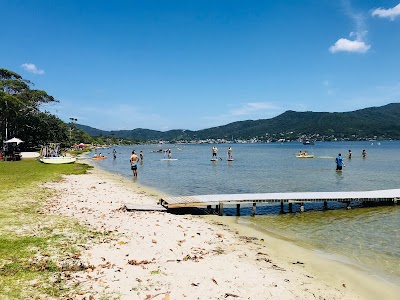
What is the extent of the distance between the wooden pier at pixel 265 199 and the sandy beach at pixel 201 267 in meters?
3.45

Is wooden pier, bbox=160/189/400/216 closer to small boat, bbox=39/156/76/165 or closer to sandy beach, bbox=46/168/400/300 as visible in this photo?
sandy beach, bbox=46/168/400/300

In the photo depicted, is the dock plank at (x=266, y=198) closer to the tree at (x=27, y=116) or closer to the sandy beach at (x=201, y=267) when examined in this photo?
the sandy beach at (x=201, y=267)

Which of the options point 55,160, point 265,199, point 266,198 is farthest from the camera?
point 55,160

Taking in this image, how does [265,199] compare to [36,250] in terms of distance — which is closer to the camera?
[36,250]

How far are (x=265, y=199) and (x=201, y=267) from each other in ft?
33.1

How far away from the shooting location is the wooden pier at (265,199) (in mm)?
17094

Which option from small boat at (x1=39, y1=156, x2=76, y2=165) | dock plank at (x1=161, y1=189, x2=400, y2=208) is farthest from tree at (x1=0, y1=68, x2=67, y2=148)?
dock plank at (x1=161, y1=189, x2=400, y2=208)

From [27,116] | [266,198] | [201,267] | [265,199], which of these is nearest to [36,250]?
[201,267]

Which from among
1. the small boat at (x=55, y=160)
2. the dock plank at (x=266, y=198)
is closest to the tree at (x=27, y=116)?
the small boat at (x=55, y=160)

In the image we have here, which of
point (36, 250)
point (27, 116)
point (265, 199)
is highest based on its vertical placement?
point (27, 116)

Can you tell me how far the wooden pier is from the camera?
17.1 meters

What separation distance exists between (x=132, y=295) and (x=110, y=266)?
5.58ft

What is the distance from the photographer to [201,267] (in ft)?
28.1

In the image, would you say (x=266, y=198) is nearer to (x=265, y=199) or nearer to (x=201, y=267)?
(x=265, y=199)
